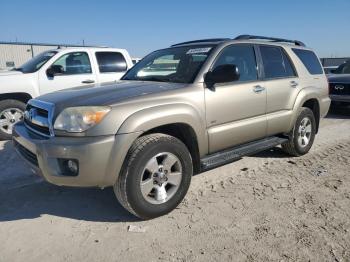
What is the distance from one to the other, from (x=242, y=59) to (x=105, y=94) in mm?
1969

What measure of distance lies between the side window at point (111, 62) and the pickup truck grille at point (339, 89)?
569 cm

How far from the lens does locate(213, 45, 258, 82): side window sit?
437 cm

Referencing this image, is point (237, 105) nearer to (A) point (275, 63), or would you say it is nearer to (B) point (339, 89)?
(A) point (275, 63)

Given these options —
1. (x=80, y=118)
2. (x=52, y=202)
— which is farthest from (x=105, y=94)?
(x=52, y=202)

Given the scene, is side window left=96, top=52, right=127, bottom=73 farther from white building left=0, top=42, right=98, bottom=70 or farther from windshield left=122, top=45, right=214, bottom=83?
white building left=0, top=42, right=98, bottom=70

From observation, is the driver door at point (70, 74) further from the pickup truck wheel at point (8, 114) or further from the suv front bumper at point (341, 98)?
the suv front bumper at point (341, 98)

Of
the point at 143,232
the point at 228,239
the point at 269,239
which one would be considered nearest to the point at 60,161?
the point at 143,232

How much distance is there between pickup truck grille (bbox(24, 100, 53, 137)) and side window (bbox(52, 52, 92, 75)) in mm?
3897

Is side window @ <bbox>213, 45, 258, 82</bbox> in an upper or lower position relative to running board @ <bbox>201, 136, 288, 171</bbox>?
upper

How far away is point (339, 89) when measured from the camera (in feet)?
31.8

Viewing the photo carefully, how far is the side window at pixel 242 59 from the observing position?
437 centimetres

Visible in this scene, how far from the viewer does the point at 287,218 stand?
11.6 ft

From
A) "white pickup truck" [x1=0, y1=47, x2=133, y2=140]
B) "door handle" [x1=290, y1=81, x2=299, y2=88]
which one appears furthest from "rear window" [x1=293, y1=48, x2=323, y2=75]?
"white pickup truck" [x1=0, y1=47, x2=133, y2=140]

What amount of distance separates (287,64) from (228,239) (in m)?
3.17
